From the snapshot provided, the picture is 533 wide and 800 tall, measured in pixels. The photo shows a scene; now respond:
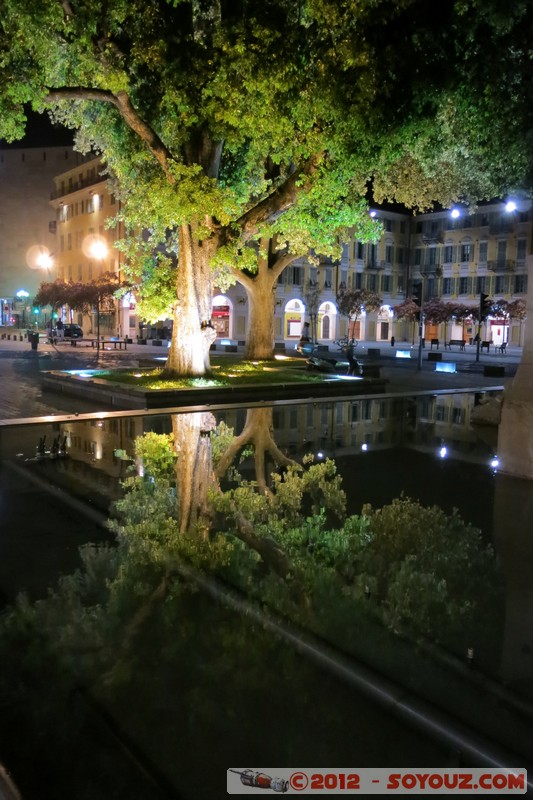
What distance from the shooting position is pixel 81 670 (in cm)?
391

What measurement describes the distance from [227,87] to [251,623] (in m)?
12.0

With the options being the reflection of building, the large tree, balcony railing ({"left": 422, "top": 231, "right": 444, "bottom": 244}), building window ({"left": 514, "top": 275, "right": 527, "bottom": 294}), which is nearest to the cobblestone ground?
the large tree

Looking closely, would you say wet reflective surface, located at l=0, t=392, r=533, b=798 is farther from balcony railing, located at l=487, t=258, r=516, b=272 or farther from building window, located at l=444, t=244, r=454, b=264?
building window, located at l=444, t=244, r=454, b=264

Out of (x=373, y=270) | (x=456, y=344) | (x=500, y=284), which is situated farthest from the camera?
(x=373, y=270)

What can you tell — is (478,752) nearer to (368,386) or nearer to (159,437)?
(159,437)

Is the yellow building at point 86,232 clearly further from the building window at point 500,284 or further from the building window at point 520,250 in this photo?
the building window at point 520,250

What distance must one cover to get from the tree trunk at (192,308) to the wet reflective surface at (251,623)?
357 inches

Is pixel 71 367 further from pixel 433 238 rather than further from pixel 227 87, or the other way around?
pixel 433 238

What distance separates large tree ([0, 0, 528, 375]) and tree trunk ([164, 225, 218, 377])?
4cm

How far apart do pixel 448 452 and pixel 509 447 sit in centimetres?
178

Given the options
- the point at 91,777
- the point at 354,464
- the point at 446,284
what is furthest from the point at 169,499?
the point at 446,284

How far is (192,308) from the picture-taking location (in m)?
17.5

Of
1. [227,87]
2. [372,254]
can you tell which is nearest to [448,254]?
[372,254]

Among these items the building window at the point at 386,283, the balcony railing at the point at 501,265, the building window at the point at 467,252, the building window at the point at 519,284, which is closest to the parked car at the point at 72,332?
the building window at the point at 386,283
